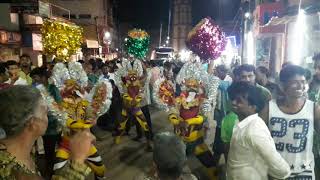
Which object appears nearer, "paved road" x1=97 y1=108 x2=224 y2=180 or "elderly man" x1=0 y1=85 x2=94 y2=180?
"elderly man" x1=0 y1=85 x2=94 y2=180

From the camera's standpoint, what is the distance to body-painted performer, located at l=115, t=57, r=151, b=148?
8344mm

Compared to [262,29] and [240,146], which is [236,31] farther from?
[240,146]

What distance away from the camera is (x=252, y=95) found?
10.7 feet

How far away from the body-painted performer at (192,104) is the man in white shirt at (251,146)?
2.46 meters

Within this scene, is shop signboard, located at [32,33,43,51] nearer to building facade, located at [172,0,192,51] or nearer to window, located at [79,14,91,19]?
window, located at [79,14,91,19]

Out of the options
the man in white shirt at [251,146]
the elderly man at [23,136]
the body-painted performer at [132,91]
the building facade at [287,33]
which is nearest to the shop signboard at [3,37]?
the body-painted performer at [132,91]

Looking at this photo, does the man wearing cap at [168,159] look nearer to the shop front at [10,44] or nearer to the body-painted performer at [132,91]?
the body-painted performer at [132,91]

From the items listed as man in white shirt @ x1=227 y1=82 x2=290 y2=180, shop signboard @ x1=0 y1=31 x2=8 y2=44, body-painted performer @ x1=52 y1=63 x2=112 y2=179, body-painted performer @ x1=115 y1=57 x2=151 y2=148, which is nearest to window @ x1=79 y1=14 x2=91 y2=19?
shop signboard @ x1=0 y1=31 x2=8 y2=44

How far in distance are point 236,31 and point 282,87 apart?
35.2m

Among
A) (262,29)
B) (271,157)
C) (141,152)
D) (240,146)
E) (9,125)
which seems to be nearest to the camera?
(9,125)

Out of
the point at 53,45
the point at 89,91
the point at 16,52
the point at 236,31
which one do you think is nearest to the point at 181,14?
the point at 236,31

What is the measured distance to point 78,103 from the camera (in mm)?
5641

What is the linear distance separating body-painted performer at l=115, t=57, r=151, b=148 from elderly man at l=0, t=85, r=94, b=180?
5.99 m

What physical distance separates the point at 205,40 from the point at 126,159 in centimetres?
303
